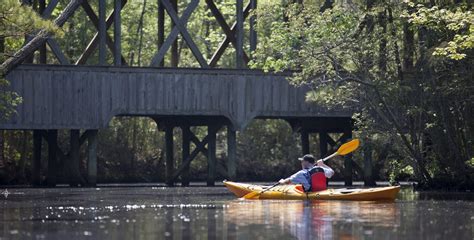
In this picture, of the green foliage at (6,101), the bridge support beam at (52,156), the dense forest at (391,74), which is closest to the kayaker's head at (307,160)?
the dense forest at (391,74)

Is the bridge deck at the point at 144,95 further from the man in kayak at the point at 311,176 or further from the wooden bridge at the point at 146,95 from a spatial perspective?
the man in kayak at the point at 311,176

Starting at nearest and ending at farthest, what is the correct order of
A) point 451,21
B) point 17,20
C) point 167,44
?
point 17,20, point 451,21, point 167,44

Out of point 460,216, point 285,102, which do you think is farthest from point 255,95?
point 460,216

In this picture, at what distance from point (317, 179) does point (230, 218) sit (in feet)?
25.5

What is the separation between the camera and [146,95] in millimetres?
42250

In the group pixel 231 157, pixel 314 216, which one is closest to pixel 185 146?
pixel 231 157

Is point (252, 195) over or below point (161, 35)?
below

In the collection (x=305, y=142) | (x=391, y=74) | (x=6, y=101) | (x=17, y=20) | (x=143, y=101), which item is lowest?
(x=305, y=142)

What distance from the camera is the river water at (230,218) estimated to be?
19188 mm

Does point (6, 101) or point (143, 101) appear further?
point (143, 101)

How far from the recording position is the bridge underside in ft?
134

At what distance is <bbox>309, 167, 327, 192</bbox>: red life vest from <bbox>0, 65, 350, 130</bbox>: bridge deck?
42.2ft

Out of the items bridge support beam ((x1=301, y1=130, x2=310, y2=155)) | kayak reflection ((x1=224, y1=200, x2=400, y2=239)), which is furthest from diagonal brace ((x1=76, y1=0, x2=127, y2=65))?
kayak reflection ((x1=224, y1=200, x2=400, y2=239))

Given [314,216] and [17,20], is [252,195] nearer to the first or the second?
[17,20]
